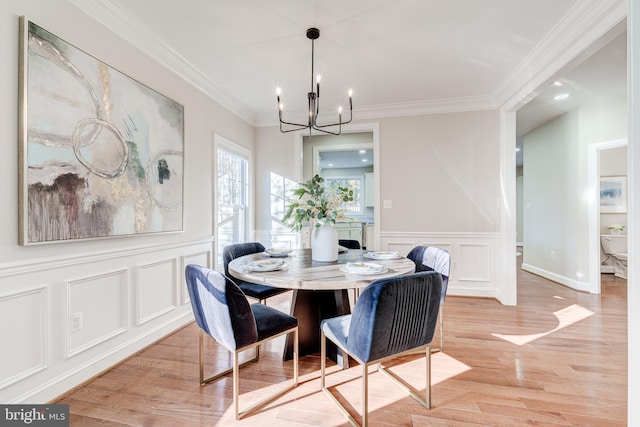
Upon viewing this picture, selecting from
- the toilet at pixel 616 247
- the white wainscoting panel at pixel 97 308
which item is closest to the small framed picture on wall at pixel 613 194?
the toilet at pixel 616 247

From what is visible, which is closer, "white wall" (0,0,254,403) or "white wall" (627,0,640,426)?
"white wall" (627,0,640,426)

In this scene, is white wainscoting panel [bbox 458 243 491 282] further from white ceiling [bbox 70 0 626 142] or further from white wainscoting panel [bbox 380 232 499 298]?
white ceiling [bbox 70 0 626 142]

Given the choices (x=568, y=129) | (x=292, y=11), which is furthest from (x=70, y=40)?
(x=568, y=129)

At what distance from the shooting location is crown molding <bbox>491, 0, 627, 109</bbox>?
6.05ft

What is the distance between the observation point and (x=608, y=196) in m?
4.89

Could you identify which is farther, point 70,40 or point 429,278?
point 70,40

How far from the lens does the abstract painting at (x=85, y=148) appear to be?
5.09 feet

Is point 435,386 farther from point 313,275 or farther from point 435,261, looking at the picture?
point 313,275

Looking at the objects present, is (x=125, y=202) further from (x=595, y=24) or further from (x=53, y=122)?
(x=595, y=24)

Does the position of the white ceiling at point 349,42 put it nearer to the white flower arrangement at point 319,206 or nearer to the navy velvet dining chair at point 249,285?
the white flower arrangement at point 319,206

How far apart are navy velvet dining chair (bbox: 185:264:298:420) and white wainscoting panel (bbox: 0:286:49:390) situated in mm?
840

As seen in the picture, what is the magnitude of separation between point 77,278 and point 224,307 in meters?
1.13

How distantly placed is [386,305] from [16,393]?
2.01 meters

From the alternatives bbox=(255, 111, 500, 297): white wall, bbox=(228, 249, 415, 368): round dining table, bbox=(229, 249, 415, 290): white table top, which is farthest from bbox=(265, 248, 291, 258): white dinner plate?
bbox=(255, 111, 500, 297): white wall
